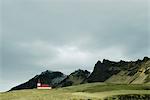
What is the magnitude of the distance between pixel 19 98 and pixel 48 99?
10.0 m

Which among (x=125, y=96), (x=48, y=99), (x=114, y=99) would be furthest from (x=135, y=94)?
(x=48, y=99)

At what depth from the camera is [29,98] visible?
108 metres

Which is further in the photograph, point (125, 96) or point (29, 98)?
point (125, 96)

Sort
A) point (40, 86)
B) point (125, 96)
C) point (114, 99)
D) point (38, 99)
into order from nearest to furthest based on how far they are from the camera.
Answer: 1. point (38, 99)
2. point (114, 99)
3. point (125, 96)
4. point (40, 86)

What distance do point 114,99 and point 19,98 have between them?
94.2 ft

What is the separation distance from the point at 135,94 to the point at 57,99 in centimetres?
3648

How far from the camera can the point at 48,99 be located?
104 meters

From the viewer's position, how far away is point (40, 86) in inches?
6722

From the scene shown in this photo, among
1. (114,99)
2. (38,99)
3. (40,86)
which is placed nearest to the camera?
(38,99)

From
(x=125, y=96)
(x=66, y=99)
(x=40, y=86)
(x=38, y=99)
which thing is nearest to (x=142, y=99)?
(x=125, y=96)

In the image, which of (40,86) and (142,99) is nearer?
(142,99)

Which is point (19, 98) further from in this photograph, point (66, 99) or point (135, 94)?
point (135, 94)

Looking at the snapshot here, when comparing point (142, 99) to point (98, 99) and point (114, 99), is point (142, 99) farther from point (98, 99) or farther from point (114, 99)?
point (98, 99)

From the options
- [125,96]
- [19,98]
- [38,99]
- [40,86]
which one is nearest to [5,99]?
[19,98]
